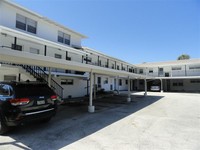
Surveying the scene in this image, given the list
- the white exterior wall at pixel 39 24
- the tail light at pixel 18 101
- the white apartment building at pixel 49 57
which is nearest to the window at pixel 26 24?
the white apartment building at pixel 49 57

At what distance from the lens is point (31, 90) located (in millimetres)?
5348

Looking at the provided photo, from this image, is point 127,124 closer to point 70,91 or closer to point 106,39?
point 70,91

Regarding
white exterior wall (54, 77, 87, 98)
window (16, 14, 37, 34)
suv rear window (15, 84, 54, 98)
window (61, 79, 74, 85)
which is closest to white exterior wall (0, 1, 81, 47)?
window (16, 14, 37, 34)

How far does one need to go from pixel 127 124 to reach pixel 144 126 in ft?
2.49

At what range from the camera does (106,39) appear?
24.8m

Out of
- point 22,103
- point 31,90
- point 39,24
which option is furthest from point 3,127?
point 39,24

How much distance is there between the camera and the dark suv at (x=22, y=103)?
474 centimetres

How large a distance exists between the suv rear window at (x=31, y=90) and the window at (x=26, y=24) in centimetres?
873

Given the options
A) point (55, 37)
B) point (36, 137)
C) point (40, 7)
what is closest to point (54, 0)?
point (40, 7)

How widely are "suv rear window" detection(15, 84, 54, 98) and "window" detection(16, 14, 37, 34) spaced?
8.73 meters

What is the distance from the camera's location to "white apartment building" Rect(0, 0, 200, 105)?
7172mm

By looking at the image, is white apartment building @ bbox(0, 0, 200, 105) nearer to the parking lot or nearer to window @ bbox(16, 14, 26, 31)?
window @ bbox(16, 14, 26, 31)

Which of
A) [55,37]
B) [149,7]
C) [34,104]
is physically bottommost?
[34,104]

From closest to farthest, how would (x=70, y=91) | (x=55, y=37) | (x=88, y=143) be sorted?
(x=88, y=143), (x=55, y=37), (x=70, y=91)
